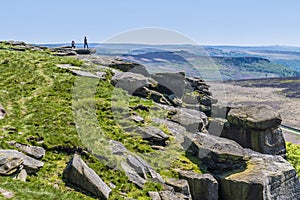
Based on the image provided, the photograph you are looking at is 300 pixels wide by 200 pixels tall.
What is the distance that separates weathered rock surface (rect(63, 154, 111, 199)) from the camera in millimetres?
22562

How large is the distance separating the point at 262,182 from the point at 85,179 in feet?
50.0

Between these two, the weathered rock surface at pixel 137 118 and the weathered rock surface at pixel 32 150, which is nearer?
the weathered rock surface at pixel 32 150

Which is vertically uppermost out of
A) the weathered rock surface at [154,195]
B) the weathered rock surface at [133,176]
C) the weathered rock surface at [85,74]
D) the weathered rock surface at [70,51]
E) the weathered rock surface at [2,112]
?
the weathered rock surface at [70,51]

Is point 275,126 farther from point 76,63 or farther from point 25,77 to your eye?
point 25,77

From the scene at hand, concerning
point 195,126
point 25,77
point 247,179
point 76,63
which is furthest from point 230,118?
point 25,77

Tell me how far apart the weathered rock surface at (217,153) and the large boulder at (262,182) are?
0.93 m

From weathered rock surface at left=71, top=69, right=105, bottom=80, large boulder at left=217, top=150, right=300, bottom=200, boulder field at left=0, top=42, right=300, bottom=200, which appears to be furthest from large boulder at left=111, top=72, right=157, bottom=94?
large boulder at left=217, top=150, right=300, bottom=200

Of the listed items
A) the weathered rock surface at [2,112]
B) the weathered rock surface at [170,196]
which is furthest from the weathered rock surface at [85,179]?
the weathered rock surface at [2,112]

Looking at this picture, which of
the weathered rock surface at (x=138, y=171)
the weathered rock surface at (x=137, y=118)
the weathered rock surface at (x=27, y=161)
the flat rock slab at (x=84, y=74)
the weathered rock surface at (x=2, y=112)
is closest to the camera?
the weathered rock surface at (x=27, y=161)

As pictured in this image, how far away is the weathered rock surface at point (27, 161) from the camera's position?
882 inches

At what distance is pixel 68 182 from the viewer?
76.2ft

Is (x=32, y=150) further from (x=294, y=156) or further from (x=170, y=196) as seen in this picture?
(x=294, y=156)

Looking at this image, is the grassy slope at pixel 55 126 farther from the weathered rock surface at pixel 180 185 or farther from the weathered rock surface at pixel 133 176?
the weathered rock surface at pixel 180 185

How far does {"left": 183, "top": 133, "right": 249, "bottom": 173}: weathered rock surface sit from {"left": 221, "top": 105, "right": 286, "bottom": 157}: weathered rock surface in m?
11.5
